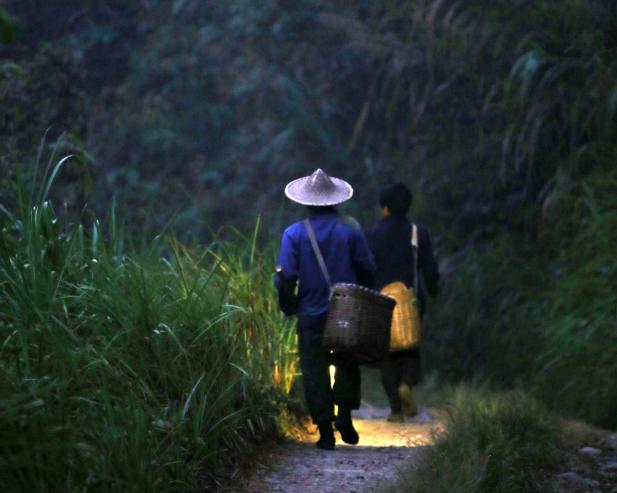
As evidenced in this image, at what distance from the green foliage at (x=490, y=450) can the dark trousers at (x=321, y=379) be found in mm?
648

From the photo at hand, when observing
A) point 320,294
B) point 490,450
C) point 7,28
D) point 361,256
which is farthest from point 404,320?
point 7,28

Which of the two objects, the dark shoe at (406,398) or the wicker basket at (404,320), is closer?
the wicker basket at (404,320)

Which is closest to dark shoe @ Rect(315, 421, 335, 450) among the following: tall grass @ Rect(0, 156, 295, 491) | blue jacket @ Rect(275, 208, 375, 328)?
tall grass @ Rect(0, 156, 295, 491)

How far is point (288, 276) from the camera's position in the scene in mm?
7801

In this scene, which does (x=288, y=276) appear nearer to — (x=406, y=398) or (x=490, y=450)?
(x=490, y=450)

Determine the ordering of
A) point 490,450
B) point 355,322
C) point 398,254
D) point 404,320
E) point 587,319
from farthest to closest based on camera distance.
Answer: point 398,254 < point 404,320 < point 587,319 < point 355,322 < point 490,450

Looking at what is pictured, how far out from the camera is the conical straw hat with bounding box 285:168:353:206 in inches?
313

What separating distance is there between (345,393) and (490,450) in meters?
1.71

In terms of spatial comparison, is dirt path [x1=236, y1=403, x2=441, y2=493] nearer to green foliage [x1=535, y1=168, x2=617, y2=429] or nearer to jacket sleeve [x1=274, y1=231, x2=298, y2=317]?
jacket sleeve [x1=274, y1=231, x2=298, y2=317]

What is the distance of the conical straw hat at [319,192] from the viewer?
795 cm

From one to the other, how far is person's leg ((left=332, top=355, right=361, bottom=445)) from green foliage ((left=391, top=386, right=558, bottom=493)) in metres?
0.60

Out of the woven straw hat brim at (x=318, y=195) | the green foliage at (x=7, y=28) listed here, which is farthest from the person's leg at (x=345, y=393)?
the green foliage at (x=7, y=28)

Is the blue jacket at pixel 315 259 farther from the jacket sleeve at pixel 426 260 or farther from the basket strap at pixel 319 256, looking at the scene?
the jacket sleeve at pixel 426 260

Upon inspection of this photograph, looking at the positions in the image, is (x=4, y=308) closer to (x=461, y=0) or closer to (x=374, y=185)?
(x=461, y=0)
